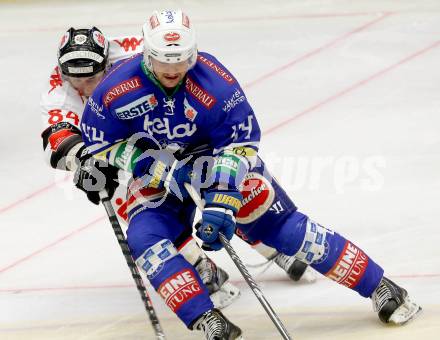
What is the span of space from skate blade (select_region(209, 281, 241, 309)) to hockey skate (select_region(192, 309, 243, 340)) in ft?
1.99

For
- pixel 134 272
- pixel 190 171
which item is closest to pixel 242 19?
pixel 190 171

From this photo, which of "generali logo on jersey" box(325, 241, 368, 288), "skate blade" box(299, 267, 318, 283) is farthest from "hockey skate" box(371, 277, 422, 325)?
"skate blade" box(299, 267, 318, 283)

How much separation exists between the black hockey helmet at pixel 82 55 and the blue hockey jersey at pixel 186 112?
1.86ft

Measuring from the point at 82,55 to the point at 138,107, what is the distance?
0.73 meters

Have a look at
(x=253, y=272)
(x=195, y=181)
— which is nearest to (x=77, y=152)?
(x=195, y=181)

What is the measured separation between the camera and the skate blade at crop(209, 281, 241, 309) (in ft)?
15.5

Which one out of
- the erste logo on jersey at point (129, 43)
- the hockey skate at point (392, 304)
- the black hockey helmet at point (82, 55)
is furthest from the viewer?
the erste logo on jersey at point (129, 43)

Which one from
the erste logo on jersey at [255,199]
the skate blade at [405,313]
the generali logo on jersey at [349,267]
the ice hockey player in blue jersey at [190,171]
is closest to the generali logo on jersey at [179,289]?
the ice hockey player in blue jersey at [190,171]

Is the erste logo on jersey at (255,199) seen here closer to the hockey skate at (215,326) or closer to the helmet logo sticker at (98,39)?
the hockey skate at (215,326)

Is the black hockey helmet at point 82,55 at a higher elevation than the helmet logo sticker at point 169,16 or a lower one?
lower

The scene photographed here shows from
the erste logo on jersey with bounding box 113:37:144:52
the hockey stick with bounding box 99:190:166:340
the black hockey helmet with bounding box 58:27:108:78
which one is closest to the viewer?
the hockey stick with bounding box 99:190:166:340

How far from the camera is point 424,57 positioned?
22.8ft

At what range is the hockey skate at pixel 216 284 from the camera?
474cm

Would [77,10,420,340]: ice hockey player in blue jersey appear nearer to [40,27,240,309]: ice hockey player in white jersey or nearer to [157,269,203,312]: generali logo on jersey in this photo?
[157,269,203,312]: generali logo on jersey
